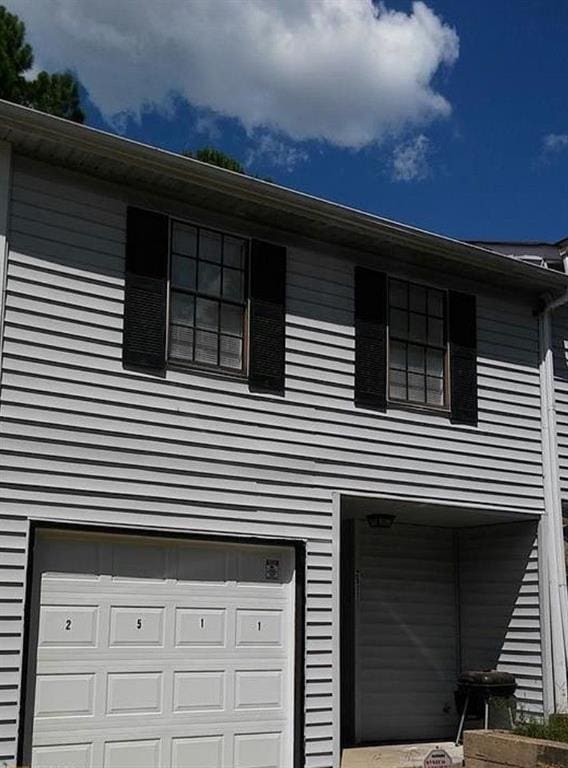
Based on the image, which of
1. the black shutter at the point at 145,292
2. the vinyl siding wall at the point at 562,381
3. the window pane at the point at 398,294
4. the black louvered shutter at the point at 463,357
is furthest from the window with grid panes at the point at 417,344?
the black shutter at the point at 145,292

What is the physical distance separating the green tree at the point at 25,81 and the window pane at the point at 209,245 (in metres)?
10.7

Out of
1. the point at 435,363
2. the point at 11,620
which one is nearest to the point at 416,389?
the point at 435,363

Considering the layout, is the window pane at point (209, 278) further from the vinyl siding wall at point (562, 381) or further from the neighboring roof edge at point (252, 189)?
the vinyl siding wall at point (562, 381)

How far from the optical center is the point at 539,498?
11508 mm

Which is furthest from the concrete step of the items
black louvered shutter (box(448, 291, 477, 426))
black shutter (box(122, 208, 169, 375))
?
black shutter (box(122, 208, 169, 375))

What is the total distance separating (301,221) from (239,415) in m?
2.03

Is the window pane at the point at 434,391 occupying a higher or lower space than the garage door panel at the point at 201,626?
higher

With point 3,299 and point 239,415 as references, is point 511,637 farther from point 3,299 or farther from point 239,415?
point 3,299

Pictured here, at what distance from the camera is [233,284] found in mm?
9703

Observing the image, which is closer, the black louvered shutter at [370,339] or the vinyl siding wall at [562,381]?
the black louvered shutter at [370,339]

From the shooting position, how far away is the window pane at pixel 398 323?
10.8 meters

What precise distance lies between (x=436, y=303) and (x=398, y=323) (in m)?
0.61

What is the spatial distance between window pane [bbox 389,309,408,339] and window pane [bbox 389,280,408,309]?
0.07 metres

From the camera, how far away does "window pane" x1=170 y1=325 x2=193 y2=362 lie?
922 cm
